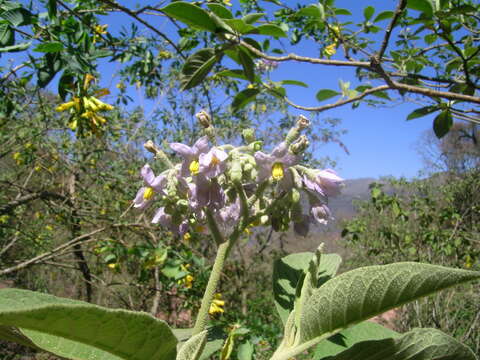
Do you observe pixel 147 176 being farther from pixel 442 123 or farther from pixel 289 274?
pixel 442 123

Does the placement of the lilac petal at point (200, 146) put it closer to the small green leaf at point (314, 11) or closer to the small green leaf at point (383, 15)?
the small green leaf at point (314, 11)

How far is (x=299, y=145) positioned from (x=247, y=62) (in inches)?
18.7

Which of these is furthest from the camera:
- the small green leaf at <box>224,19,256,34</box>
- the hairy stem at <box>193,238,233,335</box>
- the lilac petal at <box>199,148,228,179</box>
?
the small green leaf at <box>224,19,256,34</box>

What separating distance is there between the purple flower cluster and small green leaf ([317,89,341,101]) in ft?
3.64

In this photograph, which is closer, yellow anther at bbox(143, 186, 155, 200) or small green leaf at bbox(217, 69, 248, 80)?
yellow anther at bbox(143, 186, 155, 200)

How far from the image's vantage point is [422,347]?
586 millimetres

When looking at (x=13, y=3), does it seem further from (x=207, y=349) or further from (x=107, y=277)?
(x=107, y=277)

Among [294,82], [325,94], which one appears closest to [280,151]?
[294,82]

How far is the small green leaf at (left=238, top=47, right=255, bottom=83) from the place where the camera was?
43.8 inches

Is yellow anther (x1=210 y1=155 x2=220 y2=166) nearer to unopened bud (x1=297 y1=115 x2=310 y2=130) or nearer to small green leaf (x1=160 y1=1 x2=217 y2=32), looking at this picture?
unopened bud (x1=297 y1=115 x2=310 y2=130)

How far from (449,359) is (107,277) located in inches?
271

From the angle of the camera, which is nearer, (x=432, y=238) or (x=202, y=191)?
(x=202, y=191)

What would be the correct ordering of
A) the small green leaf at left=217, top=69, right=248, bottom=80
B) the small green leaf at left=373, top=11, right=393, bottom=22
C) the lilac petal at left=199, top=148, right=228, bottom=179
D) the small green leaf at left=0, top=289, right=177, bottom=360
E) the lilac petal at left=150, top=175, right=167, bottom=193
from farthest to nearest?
the small green leaf at left=373, top=11, right=393, bottom=22 < the small green leaf at left=217, top=69, right=248, bottom=80 < the lilac petal at left=150, top=175, right=167, bottom=193 < the lilac petal at left=199, top=148, right=228, bottom=179 < the small green leaf at left=0, top=289, right=177, bottom=360

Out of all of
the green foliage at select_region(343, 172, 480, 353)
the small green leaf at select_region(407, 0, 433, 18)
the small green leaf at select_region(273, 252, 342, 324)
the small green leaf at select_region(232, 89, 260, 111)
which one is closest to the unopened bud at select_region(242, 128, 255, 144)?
the small green leaf at select_region(273, 252, 342, 324)
